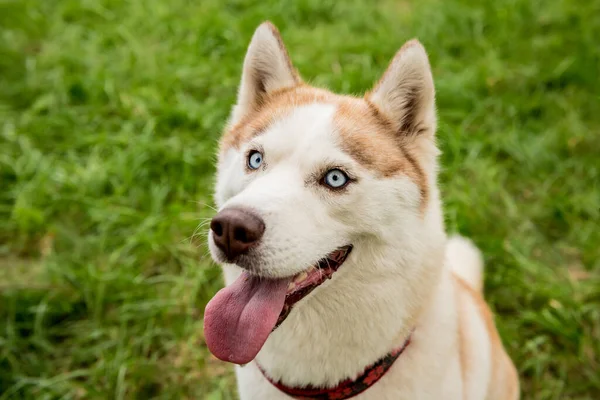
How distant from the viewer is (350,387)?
1868 mm

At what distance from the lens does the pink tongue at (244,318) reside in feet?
5.48

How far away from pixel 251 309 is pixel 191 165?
2340 millimetres

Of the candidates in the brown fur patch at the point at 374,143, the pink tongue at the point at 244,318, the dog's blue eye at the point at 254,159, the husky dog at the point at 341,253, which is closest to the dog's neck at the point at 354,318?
the husky dog at the point at 341,253

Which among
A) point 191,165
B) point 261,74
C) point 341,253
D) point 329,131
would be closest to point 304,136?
point 329,131

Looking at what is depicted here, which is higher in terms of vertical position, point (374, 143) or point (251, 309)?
point (374, 143)

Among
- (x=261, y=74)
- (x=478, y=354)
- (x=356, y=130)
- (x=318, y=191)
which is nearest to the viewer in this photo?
(x=318, y=191)

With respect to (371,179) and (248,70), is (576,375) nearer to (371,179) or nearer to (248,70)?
(371,179)

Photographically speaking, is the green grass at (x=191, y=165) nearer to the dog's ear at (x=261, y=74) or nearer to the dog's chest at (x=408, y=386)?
the dog's chest at (x=408, y=386)

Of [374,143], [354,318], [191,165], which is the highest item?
[374,143]

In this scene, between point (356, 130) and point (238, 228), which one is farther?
point (356, 130)

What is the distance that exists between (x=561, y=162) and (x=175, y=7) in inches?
165

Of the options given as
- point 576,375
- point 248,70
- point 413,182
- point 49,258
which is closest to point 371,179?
point 413,182

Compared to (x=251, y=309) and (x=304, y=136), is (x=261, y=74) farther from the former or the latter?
(x=251, y=309)

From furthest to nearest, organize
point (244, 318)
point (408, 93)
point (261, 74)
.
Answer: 1. point (261, 74)
2. point (408, 93)
3. point (244, 318)
